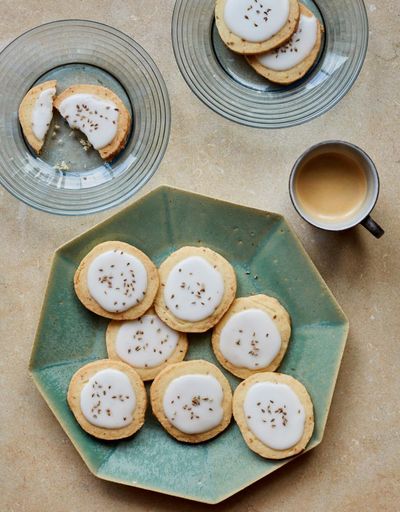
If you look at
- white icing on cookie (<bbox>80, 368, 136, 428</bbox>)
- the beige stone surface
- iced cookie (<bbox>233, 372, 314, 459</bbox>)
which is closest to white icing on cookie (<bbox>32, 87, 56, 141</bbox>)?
the beige stone surface

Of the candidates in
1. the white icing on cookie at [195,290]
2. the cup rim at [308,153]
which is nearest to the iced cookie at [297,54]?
the cup rim at [308,153]

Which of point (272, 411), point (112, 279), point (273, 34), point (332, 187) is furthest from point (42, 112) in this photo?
point (272, 411)

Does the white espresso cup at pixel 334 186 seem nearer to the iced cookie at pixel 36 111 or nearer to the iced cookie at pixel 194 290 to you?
the iced cookie at pixel 194 290

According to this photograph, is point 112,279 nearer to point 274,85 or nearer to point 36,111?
point 36,111

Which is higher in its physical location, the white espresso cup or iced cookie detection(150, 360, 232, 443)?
the white espresso cup

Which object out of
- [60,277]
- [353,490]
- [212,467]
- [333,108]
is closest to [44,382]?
[60,277]

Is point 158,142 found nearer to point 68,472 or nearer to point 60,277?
point 60,277

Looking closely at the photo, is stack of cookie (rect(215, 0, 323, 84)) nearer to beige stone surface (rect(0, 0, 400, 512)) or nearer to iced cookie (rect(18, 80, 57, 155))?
beige stone surface (rect(0, 0, 400, 512))
